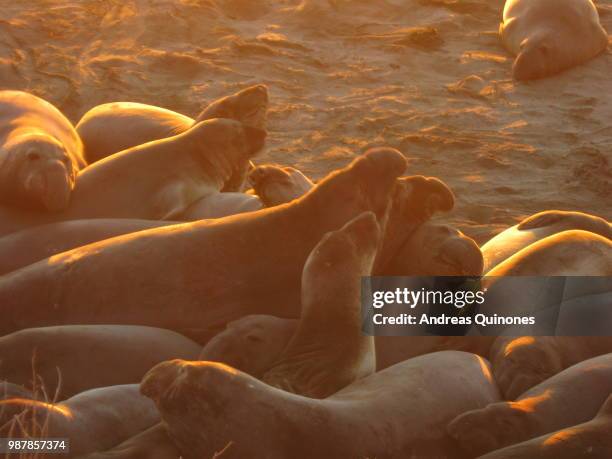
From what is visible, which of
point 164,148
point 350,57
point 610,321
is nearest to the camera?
point 610,321

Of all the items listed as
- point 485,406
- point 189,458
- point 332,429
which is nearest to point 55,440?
point 189,458

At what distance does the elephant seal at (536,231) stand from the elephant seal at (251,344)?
53.5 inches

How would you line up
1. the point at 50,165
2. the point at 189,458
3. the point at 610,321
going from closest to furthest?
the point at 189,458, the point at 610,321, the point at 50,165

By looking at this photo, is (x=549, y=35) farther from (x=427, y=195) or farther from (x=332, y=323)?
(x=332, y=323)

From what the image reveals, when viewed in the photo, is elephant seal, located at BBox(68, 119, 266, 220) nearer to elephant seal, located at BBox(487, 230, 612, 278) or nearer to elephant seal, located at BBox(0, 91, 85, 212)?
elephant seal, located at BBox(0, 91, 85, 212)

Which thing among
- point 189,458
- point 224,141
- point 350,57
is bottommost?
point 350,57

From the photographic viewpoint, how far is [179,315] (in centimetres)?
525

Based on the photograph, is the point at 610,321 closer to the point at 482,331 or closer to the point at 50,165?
the point at 482,331

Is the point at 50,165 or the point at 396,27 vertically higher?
the point at 50,165

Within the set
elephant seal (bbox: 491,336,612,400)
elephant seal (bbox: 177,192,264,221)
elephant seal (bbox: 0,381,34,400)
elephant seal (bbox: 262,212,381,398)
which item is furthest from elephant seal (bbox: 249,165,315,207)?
elephant seal (bbox: 0,381,34,400)

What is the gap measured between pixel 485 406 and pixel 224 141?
3.45 meters

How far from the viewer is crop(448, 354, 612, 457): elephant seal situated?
408 centimetres

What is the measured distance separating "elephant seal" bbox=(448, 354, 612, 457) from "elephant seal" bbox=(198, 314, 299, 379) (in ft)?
2.85

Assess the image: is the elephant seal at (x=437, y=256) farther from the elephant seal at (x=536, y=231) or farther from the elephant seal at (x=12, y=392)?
the elephant seal at (x=12, y=392)
